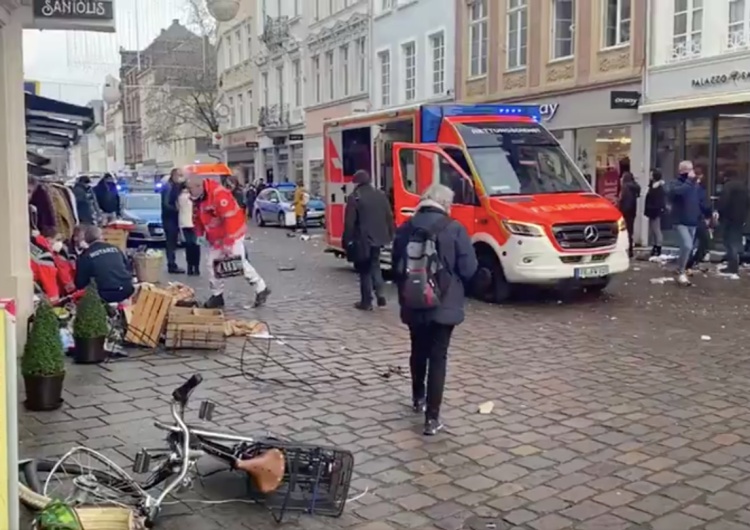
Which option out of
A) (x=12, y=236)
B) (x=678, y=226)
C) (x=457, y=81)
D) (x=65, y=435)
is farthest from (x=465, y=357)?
(x=457, y=81)

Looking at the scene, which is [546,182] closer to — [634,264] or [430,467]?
[634,264]

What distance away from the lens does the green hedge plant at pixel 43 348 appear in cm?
655

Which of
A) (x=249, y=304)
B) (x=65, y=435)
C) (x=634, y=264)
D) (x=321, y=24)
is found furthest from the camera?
(x=321, y=24)

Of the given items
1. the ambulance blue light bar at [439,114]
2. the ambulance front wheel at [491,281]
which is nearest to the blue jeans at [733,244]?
the ambulance blue light bar at [439,114]

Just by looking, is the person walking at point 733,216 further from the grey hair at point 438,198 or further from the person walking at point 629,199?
the grey hair at point 438,198

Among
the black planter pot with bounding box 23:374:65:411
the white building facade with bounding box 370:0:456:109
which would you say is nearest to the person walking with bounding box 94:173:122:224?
the white building facade with bounding box 370:0:456:109

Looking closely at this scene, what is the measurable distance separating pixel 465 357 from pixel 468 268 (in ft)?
9.11

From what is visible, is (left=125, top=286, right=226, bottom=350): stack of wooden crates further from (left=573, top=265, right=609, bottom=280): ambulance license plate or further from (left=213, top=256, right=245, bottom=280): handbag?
(left=573, top=265, right=609, bottom=280): ambulance license plate

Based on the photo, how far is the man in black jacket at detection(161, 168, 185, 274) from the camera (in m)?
15.6

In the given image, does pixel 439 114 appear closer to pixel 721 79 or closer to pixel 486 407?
pixel 486 407

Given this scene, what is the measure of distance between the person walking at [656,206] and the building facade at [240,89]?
32.0 metres

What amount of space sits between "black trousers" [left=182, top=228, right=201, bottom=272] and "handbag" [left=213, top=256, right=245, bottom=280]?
162 inches

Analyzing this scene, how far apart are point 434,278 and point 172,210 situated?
1050 centimetres

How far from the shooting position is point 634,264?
17.3 meters
